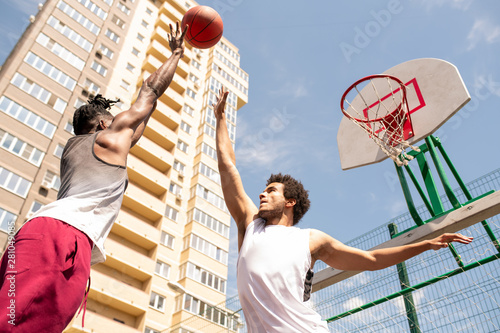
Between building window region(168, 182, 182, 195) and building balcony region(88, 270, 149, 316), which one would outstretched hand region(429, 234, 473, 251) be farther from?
building window region(168, 182, 182, 195)

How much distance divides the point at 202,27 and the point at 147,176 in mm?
23652

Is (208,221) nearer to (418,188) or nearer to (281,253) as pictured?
(418,188)

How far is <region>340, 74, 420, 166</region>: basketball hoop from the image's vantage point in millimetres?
8148

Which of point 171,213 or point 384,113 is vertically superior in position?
point 171,213

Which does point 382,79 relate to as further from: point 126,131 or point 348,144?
point 126,131

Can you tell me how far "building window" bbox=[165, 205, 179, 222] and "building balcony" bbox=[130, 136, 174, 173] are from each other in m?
3.00

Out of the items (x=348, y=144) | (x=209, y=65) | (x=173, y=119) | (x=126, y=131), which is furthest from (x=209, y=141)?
(x=126, y=131)

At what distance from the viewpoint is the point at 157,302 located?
25.9m

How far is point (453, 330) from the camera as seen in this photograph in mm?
6277

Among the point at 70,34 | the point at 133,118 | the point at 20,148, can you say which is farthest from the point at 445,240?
the point at 70,34

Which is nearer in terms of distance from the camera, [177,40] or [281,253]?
[281,253]

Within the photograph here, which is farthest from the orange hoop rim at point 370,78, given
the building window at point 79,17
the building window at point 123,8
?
the building window at point 123,8

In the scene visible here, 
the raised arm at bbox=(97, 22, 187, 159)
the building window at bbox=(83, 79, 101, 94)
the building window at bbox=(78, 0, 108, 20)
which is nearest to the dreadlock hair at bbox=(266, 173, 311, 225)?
the raised arm at bbox=(97, 22, 187, 159)

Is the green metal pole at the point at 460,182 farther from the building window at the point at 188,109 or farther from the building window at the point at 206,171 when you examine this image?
the building window at the point at 188,109
